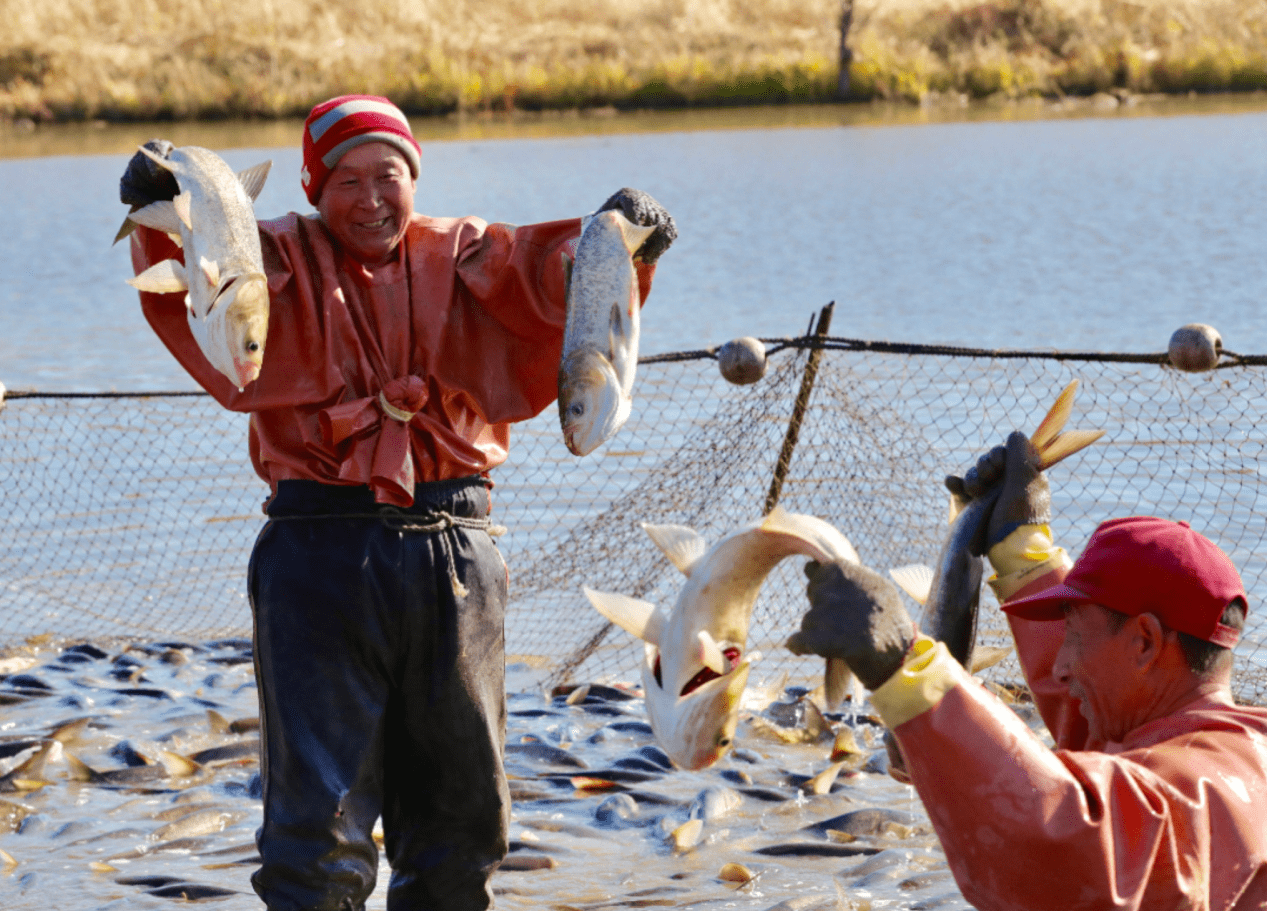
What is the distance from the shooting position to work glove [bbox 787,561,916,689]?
7.04 ft

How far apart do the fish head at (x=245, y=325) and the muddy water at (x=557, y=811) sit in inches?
73.7

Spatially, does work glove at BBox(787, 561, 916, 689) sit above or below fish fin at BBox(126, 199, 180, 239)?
below

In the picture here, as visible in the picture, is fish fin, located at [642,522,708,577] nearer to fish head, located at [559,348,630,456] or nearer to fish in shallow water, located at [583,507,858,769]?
fish in shallow water, located at [583,507,858,769]

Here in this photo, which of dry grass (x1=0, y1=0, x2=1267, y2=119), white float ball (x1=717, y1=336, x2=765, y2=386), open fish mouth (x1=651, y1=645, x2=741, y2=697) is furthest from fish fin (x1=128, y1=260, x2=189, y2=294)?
dry grass (x1=0, y1=0, x2=1267, y2=119)

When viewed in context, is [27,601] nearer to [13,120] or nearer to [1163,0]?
[13,120]

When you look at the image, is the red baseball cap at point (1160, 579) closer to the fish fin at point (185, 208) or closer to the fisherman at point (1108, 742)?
the fisherman at point (1108, 742)

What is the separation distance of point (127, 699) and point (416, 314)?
11.4 ft

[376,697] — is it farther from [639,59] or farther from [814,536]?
[639,59]

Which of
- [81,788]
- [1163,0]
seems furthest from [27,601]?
[1163,0]

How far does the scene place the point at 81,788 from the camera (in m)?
5.03

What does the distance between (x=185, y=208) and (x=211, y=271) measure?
161 mm

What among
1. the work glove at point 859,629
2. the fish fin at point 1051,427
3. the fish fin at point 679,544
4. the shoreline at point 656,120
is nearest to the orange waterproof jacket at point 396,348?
the fish fin at point 679,544

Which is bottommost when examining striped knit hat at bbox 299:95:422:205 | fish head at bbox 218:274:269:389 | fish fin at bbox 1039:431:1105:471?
fish fin at bbox 1039:431:1105:471

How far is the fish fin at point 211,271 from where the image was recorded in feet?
9.48
